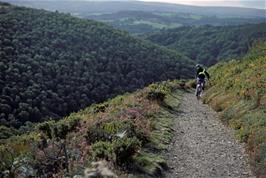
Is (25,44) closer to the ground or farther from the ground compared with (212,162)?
closer to the ground

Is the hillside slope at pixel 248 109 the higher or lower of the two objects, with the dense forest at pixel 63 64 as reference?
higher

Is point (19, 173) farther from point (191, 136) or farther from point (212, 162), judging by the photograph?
point (191, 136)

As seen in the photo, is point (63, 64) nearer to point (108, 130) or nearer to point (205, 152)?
point (108, 130)

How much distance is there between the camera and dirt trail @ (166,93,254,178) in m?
12.0

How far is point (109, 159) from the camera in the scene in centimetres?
1075

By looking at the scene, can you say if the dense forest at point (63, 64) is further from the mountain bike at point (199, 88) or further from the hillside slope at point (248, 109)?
the hillside slope at point (248, 109)

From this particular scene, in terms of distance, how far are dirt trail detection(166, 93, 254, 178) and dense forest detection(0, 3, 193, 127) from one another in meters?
58.5

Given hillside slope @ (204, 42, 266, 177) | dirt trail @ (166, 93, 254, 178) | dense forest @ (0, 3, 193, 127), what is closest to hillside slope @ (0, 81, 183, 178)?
dirt trail @ (166, 93, 254, 178)

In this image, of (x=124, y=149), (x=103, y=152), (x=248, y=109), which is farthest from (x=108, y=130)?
(x=248, y=109)

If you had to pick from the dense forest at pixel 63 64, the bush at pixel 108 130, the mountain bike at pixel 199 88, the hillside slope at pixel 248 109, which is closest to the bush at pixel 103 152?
the bush at pixel 108 130

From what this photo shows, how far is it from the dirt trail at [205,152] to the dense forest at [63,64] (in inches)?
2304

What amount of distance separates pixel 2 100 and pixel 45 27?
50.1 meters

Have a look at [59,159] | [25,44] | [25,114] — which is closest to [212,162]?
[59,159]

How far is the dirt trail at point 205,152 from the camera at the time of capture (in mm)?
11977
